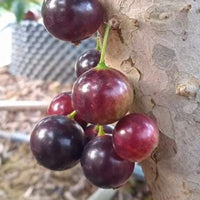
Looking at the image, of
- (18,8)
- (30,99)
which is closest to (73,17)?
(18,8)

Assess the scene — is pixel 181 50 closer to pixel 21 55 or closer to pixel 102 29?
pixel 102 29

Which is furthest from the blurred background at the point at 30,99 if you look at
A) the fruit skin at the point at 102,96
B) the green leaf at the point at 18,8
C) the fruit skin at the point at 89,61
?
the fruit skin at the point at 102,96

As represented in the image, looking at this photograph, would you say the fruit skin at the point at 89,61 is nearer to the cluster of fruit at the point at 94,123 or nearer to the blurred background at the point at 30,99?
the cluster of fruit at the point at 94,123

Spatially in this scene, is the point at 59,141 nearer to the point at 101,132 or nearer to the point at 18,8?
the point at 101,132

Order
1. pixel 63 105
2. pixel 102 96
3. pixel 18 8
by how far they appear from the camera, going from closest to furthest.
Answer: pixel 102 96 → pixel 63 105 → pixel 18 8

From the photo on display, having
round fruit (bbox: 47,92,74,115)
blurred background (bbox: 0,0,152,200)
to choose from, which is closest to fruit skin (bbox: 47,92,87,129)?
round fruit (bbox: 47,92,74,115)

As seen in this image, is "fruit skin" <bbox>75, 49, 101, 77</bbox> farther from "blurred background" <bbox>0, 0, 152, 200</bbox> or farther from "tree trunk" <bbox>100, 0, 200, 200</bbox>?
"blurred background" <bbox>0, 0, 152, 200</bbox>

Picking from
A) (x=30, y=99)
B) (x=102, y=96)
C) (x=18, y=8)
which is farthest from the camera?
(x=30, y=99)
